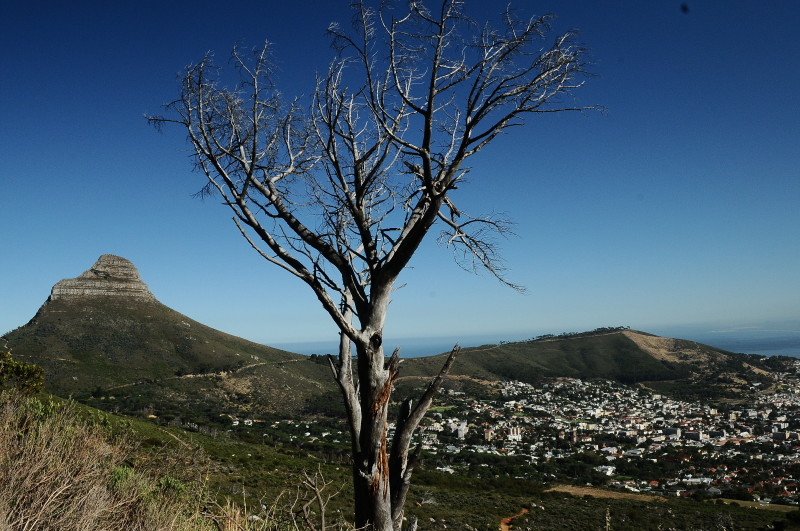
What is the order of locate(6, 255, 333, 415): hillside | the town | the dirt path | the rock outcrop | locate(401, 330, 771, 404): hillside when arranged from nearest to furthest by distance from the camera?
1. the dirt path
2. the town
3. locate(6, 255, 333, 415): hillside
4. the rock outcrop
5. locate(401, 330, 771, 404): hillside

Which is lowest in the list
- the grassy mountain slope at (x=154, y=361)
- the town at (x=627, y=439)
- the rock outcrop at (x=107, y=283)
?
the town at (x=627, y=439)

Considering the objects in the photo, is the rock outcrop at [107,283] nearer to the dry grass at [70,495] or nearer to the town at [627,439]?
the town at [627,439]

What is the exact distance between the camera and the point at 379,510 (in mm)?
3455

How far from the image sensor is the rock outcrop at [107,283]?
2923 inches

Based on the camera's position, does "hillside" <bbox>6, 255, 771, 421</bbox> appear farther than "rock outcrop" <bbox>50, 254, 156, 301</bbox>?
No

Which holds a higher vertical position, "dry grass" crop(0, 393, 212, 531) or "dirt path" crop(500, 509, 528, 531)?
"dry grass" crop(0, 393, 212, 531)

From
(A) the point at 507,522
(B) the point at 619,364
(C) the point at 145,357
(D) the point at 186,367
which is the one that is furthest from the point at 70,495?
(B) the point at 619,364

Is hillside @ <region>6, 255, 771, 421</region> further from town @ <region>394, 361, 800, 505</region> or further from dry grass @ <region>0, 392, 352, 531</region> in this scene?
dry grass @ <region>0, 392, 352, 531</region>

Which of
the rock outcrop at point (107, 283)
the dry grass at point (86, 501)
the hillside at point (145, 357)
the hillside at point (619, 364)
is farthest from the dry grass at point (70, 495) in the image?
the rock outcrop at point (107, 283)

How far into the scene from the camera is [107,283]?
261ft

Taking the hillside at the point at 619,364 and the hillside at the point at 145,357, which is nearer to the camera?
the hillside at the point at 145,357

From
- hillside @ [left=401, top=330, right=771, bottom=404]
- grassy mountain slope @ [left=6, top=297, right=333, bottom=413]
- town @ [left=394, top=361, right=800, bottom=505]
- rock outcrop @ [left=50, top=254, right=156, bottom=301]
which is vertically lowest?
town @ [left=394, top=361, right=800, bottom=505]

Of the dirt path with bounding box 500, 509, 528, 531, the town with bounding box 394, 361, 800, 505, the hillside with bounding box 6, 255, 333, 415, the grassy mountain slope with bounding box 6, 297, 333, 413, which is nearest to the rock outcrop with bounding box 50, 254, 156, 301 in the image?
the hillside with bounding box 6, 255, 333, 415

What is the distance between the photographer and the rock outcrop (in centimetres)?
7425
